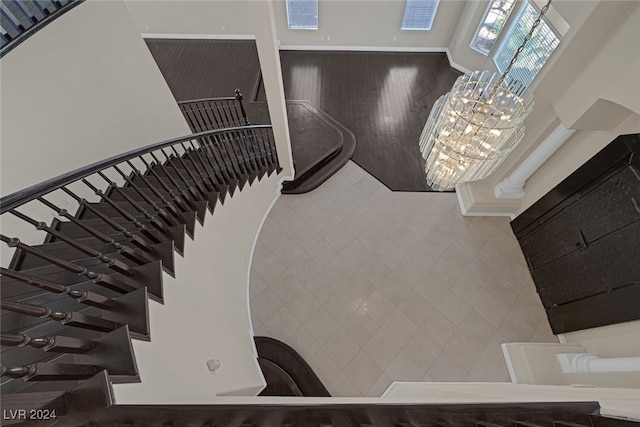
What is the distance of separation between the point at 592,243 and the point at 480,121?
232cm

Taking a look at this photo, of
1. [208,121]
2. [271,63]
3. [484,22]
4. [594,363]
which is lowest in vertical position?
[594,363]

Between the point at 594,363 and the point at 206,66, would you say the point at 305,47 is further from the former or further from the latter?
the point at 594,363

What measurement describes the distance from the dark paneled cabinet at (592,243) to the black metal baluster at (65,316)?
13.5 feet

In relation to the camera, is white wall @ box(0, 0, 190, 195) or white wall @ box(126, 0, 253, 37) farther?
white wall @ box(126, 0, 253, 37)

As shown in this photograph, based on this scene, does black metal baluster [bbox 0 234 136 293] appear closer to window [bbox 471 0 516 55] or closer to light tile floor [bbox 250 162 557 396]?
light tile floor [bbox 250 162 557 396]

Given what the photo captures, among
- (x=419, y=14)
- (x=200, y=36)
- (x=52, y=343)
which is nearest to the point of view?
(x=52, y=343)

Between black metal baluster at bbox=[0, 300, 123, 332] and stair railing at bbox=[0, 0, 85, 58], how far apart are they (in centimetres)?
207

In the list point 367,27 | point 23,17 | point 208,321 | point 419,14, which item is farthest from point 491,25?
point 208,321

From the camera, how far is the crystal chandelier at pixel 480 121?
6.96 ft

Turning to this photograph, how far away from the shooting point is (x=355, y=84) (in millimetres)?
7059

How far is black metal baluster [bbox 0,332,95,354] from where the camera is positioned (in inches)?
41.3

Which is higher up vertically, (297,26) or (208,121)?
(297,26)

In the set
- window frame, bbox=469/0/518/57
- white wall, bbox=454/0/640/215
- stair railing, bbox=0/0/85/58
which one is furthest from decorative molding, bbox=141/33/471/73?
stair railing, bbox=0/0/85/58

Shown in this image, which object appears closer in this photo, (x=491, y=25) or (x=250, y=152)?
(x=250, y=152)
